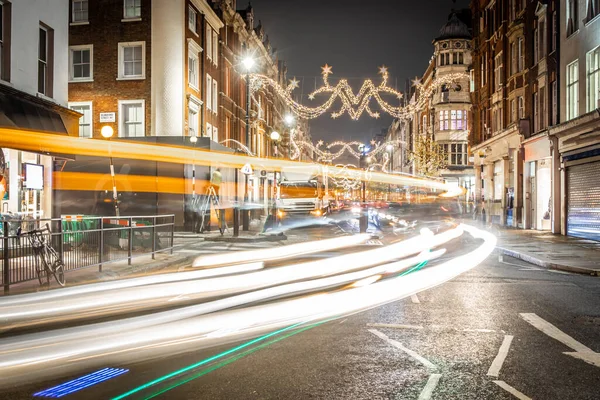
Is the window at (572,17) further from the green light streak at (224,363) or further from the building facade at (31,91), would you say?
the green light streak at (224,363)

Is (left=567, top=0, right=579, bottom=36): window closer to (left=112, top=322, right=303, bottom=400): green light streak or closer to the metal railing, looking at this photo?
the metal railing

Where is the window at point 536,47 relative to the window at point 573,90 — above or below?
above

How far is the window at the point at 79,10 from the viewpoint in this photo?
102 feet

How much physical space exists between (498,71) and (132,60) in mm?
22507

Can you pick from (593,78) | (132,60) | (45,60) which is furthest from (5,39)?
(593,78)

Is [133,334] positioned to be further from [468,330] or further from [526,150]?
[526,150]

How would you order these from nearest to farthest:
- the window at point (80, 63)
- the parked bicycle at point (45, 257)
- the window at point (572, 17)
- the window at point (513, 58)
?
1. the parked bicycle at point (45, 257)
2. the window at point (572, 17)
3. the window at point (80, 63)
4. the window at point (513, 58)

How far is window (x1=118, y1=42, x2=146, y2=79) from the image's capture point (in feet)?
99.3

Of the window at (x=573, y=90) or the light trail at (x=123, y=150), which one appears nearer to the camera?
the light trail at (x=123, y=150)

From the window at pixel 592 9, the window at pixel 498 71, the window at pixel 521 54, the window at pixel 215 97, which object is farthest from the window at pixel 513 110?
the window at pixel 215 97

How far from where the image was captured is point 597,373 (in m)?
5.38

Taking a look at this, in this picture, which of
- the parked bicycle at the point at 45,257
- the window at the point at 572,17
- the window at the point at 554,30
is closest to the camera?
the parked bicycle at the point at 45,257

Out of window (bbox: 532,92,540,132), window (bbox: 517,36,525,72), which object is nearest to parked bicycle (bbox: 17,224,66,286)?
window (bbox: 532,92,540,132)

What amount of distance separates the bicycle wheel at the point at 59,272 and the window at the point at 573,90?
21.5 metres
